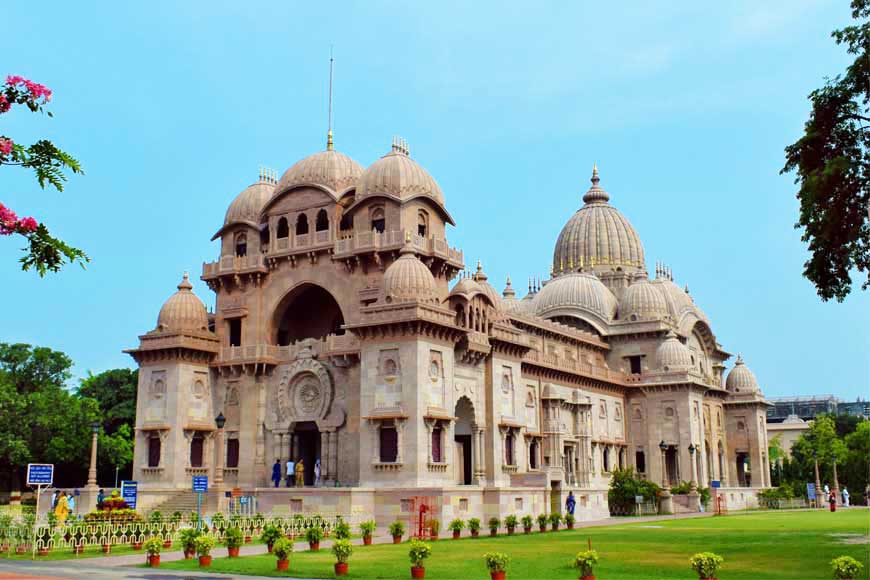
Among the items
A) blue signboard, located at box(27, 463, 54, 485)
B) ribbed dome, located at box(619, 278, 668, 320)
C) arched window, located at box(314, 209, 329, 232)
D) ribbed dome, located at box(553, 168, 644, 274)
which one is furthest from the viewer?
ribbed dome, located at box(553, 168, 644, 274)

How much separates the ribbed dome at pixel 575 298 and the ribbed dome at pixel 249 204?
3119 centimetres

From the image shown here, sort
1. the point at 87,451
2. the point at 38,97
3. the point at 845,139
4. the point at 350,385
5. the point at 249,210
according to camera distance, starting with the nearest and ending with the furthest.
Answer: the point at 38,97
the point at 845,139
the point at 350,385
the point at 249,210
the point at 87,451

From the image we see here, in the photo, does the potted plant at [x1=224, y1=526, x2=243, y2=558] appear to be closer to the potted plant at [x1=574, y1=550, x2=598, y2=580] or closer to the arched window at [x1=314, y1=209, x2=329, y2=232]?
the potted plant at [x1=574, y1=550, x2=598, y2=580]

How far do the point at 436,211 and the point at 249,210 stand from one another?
12.1 metres

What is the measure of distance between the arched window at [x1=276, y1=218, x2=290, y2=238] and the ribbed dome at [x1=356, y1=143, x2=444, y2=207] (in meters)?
5.70

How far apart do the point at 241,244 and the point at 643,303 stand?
120 feet

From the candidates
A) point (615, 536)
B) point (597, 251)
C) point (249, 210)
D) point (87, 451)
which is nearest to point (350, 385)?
point (249, 210)

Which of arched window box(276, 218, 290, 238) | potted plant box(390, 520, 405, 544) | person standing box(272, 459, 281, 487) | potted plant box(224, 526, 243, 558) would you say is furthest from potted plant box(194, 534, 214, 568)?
arched window box(276, 218, 290, 238)

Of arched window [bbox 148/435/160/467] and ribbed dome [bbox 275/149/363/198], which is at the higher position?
ribbed dome [bbox 275/149/363/198]

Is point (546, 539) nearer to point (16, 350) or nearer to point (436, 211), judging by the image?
point (436, 211)

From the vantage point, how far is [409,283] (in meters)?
43.9

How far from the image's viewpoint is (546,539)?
34250 mm

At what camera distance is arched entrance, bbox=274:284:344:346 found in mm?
53781

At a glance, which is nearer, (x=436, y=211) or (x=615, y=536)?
(x=615, y=536)
